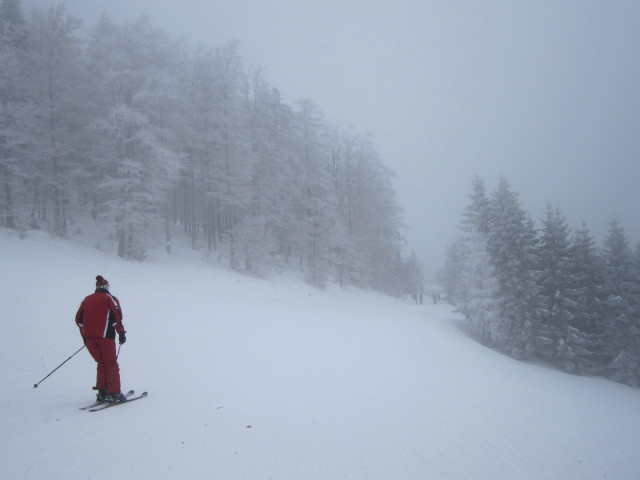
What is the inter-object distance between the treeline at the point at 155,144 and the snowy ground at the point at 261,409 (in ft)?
26.0

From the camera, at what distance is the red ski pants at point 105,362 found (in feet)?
16.1

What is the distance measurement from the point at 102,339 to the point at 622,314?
27.7 meters

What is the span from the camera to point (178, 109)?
20.6 metres

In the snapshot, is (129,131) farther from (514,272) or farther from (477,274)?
(514,272)

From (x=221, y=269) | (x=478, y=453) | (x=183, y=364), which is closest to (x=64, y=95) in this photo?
(x=221, y=269)

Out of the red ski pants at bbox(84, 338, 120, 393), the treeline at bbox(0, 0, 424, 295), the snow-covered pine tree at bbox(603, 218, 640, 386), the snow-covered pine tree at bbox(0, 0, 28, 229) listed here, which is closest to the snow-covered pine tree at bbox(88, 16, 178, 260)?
the treeline at bbox(0, 0, 424, 295)

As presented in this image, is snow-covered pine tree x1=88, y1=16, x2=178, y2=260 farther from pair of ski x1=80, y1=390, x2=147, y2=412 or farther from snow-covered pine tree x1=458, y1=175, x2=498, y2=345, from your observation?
snow-covered pine tree x1=458, y1=175, x2=498, y2=345

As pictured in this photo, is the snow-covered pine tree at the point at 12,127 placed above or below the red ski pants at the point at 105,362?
above

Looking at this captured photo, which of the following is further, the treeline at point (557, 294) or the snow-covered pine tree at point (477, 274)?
the snow-covered pine tree at point (477, 274)

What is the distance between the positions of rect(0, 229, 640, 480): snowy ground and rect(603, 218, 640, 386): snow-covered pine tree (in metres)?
14.8

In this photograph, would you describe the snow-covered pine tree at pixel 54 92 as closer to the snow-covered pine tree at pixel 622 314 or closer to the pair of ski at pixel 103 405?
the pair of ski at pixel 103 405

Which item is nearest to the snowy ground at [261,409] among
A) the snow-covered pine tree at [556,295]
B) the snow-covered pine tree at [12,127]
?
the snow-covered pine tree at [12,127]

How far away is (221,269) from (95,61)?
14369 mm

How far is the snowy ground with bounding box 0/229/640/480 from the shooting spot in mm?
3490
